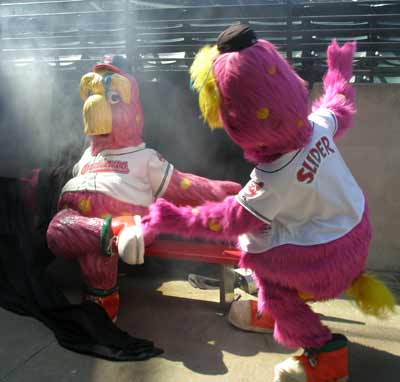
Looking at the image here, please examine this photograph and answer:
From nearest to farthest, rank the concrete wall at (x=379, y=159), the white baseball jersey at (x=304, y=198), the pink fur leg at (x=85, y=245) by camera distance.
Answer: the white baseball jersey at (x=304, y=198)
the pink fur leg at (x=85, y=245)
the concrete wall at (x=379, y=159)

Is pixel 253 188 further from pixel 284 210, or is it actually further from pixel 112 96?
pixel 112 96

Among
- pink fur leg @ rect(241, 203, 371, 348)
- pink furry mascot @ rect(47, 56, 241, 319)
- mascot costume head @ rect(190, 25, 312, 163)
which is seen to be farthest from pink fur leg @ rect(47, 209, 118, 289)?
mascot costume head @ rect(190, 25, 312, 163)

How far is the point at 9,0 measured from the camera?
4.76m

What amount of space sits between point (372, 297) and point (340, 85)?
3.76 feet

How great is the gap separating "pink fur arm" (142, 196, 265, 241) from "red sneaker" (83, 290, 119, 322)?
0.98 meters

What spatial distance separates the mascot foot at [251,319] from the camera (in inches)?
111

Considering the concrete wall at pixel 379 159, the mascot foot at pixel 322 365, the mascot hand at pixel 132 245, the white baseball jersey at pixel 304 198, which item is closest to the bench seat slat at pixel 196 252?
the mascot hand at pixel 132 245

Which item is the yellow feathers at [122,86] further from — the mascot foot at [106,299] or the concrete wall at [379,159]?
the concrete wall at [379,159]

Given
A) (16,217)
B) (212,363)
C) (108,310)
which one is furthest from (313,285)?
(16,217)

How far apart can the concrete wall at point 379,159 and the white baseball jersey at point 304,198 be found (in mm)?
1793

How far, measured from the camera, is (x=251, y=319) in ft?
9.33

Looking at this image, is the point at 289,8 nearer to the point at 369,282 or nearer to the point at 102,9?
the point at 102,9

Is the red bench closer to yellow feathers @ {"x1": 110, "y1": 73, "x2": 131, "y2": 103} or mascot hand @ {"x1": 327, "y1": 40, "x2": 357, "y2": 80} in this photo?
yellow feathers @ {"x1": 110, "y1": 73, "x2": 131, "y2": 103}

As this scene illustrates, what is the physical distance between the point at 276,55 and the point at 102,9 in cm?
308
